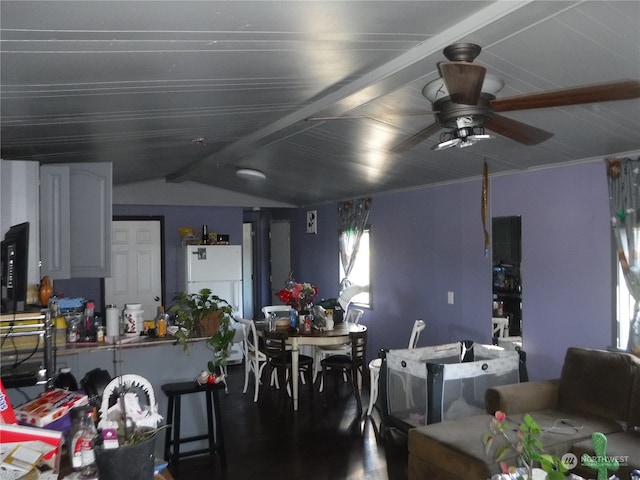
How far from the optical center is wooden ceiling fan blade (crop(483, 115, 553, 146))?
243 centimetres

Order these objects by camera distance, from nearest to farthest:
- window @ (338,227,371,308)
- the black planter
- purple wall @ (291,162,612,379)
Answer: the black planter < purple wall @ (291,162,612,379) < window @ (338,227,371,308)

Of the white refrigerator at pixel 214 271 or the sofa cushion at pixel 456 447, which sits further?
the white refrigerator at pixel 214 271

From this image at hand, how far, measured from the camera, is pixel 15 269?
96.6 inches

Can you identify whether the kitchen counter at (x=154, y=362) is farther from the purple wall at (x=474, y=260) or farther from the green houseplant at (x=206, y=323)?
the purple wall at (x=474, y=260)

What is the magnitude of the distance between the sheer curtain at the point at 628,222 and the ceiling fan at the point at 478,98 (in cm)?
153

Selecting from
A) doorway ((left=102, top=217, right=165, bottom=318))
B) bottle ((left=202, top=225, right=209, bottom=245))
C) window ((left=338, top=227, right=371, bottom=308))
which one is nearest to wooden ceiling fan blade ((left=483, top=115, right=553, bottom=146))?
window ((left=338, top=227, right=371, bottom=308))

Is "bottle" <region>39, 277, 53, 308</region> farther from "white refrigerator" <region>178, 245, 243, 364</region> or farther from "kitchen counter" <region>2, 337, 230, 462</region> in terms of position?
"white refrigerator" <region>178, 245, 243, 364</region>

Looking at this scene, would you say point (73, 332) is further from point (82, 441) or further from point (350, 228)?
point (350, 228)

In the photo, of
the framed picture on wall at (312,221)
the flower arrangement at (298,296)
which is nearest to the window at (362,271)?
the framed picture on wall at (312,221)

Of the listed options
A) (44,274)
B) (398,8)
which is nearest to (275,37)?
(398,8)

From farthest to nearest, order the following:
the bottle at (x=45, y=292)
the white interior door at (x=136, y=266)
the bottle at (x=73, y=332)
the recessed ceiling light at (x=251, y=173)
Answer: the white interior door at (x=136, y=266), the recessed ceiling light at (x=251, y=173), the bottle at (x=73, y=332), the bottle at (x=45, y=292)

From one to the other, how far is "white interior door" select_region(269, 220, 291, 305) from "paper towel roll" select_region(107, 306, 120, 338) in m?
5.08

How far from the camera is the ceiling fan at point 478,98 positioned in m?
1.89

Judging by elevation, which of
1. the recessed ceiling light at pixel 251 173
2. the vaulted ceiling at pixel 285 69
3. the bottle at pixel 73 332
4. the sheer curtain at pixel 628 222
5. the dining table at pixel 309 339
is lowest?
the dining table at pixel 309 339
